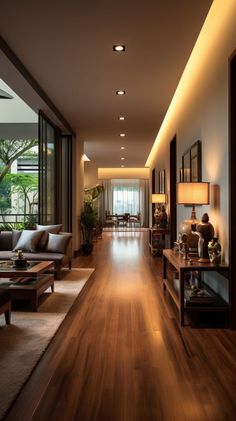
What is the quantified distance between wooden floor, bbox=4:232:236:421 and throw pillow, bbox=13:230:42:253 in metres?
1.92

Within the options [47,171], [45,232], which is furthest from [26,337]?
[47,171]

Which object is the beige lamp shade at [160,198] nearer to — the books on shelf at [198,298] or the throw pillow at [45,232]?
the throw pillow at [45,232]

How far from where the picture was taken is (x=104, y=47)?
14.4 feet

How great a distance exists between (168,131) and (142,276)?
146 inches

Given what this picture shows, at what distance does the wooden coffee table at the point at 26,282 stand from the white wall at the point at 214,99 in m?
2.05

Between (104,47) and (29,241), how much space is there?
3.20 meters

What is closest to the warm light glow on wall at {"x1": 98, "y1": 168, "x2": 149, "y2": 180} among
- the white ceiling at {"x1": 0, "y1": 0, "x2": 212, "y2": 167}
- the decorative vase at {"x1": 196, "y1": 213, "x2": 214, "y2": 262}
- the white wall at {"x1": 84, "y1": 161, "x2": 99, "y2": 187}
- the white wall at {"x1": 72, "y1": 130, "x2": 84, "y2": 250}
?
the white wall at {"x1": 84, "y1": 161, "x2": 99, "y2": 187}

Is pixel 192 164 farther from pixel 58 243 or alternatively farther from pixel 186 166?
pixel 58 243

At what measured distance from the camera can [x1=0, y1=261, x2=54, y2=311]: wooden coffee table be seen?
4102 millimetres


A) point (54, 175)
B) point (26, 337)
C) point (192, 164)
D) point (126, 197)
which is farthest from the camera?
point (126, 197)

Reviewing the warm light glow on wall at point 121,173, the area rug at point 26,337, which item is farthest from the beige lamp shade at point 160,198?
the warm light glow on wall at point 121,173

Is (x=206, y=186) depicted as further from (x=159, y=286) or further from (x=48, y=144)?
(x=48, y=144)

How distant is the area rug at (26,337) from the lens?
238cm

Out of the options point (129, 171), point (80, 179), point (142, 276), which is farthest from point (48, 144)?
point (129, 171)
